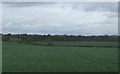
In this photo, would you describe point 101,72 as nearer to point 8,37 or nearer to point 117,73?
point 117,73

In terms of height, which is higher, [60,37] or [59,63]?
[60,37]

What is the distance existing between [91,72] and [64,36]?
198ft

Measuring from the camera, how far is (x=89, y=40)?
6128cm

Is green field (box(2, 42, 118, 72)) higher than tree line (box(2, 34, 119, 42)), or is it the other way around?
tree line (box(2, 34, 119, 42))

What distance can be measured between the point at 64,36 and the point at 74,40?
7703 millimetres

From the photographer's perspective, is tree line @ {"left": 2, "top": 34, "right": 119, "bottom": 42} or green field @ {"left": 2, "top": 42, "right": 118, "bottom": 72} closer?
green field @ {"left": 2, "top": 42, "right": 118, "bottom": 72}

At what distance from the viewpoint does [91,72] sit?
10.9 meters

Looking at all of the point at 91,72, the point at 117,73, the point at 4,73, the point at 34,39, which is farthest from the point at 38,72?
the point at 34,39

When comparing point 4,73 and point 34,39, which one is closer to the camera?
point 4,73

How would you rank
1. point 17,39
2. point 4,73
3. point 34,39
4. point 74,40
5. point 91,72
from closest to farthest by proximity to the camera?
point 4,73, point 91,72, point 74,40, point 17,39, point 34,39

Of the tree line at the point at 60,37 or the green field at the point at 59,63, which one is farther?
the tree line at the point at 60,37

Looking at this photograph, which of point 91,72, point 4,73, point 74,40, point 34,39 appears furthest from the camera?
point 34,39

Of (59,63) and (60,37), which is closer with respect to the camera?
(59,63)

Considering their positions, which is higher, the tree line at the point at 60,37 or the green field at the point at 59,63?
the tree line at the point at 60,37
